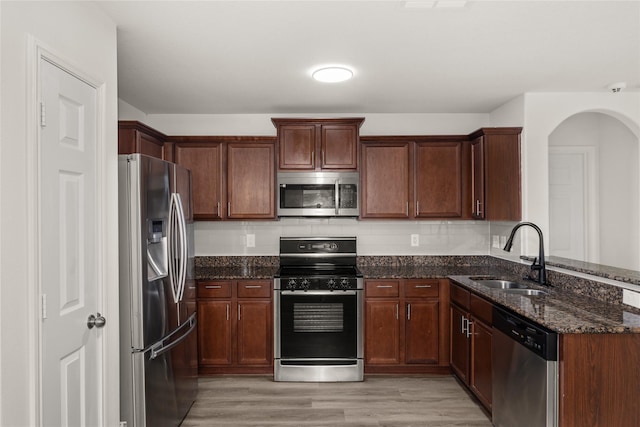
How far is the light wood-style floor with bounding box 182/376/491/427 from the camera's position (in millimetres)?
2764

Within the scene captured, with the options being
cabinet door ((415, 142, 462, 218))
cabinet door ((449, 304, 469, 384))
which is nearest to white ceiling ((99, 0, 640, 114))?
cabinet door ((415, 142, 462, 218))

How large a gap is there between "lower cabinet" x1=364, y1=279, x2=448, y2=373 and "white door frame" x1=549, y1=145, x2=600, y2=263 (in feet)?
7.06

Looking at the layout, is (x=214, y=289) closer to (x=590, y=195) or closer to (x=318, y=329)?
(x=318, y=329)

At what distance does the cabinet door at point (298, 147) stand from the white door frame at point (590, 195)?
2.84 metres

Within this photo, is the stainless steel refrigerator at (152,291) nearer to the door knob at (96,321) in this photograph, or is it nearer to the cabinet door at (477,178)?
the door knob at (96,321)

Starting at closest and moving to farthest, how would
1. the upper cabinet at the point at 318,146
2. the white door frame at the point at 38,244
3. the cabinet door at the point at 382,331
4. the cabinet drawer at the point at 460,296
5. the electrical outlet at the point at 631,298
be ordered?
1. the white door frame at the point at 38,244
2. the electrical outlet at the point at 631,298
3. the cabinet drawer at the point at 460,296
4. the cabinet door at the point at 382,331
5. the upper cabinet at the point at 318,146

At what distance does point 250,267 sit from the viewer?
4031 mm

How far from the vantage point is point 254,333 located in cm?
350

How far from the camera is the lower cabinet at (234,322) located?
3.49m

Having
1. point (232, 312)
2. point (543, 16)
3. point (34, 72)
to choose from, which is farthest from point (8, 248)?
point (543, 16)

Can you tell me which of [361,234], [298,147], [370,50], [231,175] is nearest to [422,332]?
[361,234]

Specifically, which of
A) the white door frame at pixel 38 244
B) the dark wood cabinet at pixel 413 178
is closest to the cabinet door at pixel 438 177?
the dark wood cabinet at pixel 413 178

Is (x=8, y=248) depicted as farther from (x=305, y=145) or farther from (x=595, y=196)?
(x=595, y=196)

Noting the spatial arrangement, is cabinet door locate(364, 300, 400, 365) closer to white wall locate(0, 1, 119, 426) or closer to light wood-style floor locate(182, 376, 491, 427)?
light wood-style floor locate(182, 376, 491, 427)
